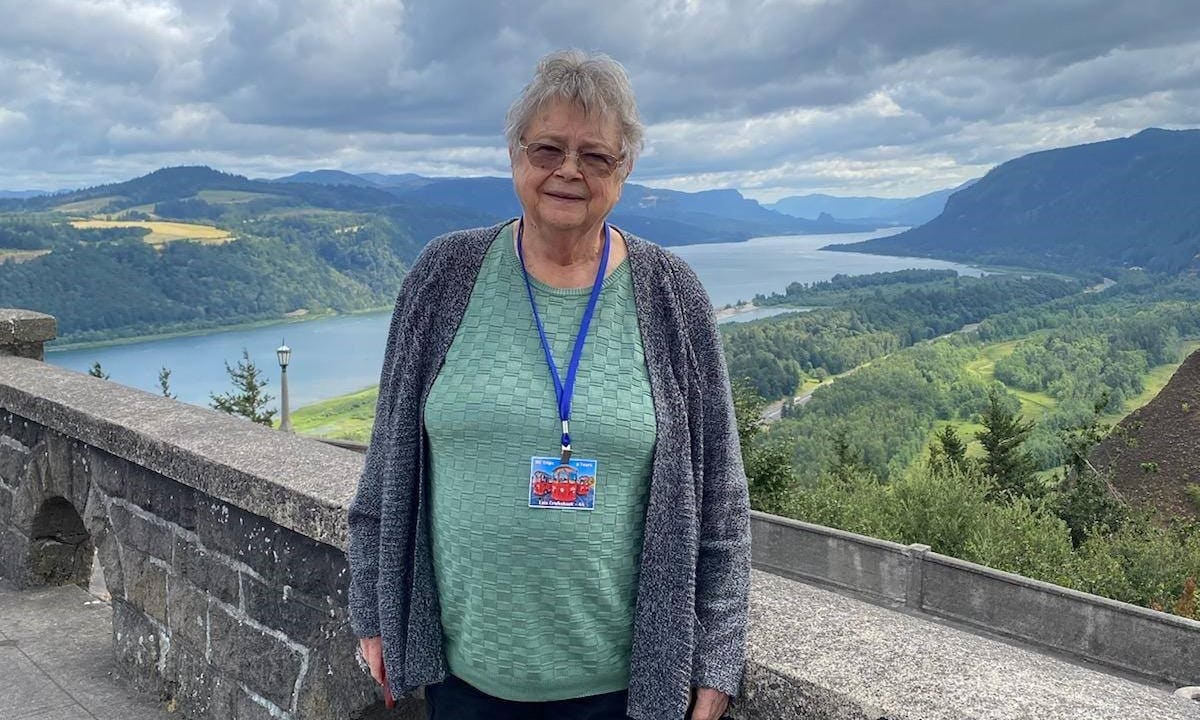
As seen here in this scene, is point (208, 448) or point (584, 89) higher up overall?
point (584, 89)

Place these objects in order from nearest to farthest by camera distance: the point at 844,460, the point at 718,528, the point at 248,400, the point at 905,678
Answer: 1. the point at 905,678
2. the point at 718,528
3. the point at 248,400
4. the point at 844,460

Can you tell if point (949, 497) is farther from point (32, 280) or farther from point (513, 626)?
point (32, 280)

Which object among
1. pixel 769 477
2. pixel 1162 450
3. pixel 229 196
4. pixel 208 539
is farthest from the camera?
pixel 229 196

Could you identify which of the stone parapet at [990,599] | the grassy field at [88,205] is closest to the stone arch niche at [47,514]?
the stone parapet at [990,599]

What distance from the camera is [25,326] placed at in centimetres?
439

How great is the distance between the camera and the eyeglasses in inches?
62.2

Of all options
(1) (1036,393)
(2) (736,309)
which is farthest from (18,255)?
(1) (1036,393)

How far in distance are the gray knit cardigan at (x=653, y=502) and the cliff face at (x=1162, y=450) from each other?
107 feet

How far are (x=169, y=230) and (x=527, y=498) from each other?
4736 inches

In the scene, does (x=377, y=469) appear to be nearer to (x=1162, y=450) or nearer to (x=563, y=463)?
(x=563, y=463)

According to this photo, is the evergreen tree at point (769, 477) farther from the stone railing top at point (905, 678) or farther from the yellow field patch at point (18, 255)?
the yellow field patch at point (18, 255)

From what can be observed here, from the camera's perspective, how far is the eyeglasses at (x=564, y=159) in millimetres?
1581

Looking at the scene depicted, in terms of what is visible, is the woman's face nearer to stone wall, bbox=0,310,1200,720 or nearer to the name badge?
the name badge

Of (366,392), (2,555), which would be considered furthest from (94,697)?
(366,392)
